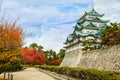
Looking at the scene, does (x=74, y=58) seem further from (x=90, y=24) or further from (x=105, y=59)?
(x=105, y=59)

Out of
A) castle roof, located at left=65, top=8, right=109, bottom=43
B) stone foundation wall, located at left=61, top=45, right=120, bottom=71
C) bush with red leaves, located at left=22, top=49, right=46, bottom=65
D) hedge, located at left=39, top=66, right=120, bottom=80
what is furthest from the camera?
bush with red leaves, located at left=22, top=49, right=46, bottom=65

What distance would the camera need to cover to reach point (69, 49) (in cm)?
6512

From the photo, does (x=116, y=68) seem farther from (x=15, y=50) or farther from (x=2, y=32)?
(x=2, y=32)


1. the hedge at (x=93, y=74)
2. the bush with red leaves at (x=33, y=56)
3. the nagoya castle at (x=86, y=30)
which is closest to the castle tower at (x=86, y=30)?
the nagoya castle at (x=86, y=30)

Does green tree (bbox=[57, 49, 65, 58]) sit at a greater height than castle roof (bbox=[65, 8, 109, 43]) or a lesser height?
lesser

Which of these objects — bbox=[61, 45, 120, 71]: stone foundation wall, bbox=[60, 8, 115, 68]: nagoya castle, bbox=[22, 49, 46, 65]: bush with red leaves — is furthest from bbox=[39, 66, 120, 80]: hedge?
bbox=[22, 49, 46, 65]: bush with red leaves

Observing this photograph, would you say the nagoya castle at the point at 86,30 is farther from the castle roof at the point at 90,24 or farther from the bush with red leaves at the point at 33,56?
the bush with red leaves at the point at 33,56

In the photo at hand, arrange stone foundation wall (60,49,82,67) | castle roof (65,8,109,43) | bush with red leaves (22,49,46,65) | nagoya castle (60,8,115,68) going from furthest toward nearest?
bush with red leaves (22,49,46,65) → castle roof (65,8,109,43) → nagoya castle (60,8,115,68) → stone foundation wall (60,49,82,67)

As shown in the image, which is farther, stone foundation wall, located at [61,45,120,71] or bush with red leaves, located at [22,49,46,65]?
bush with red leaves, located at [22,49,46,65]

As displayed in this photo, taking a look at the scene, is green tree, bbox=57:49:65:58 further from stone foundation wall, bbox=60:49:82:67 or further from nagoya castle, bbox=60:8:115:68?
stone foundation wall, bbox=60:49:82:67

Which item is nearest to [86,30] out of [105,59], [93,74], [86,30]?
[86,30]

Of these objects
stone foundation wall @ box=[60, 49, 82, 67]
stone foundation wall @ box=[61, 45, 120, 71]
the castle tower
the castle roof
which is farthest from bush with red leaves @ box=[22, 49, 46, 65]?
stone foundation wall @ box=[61, 45, 120, 71]

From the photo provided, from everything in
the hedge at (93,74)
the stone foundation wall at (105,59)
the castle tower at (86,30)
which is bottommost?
the hedge at (93,74)

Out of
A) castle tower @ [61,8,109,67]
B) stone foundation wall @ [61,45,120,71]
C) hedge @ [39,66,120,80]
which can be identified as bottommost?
hedge @ [39,66,120,80]
